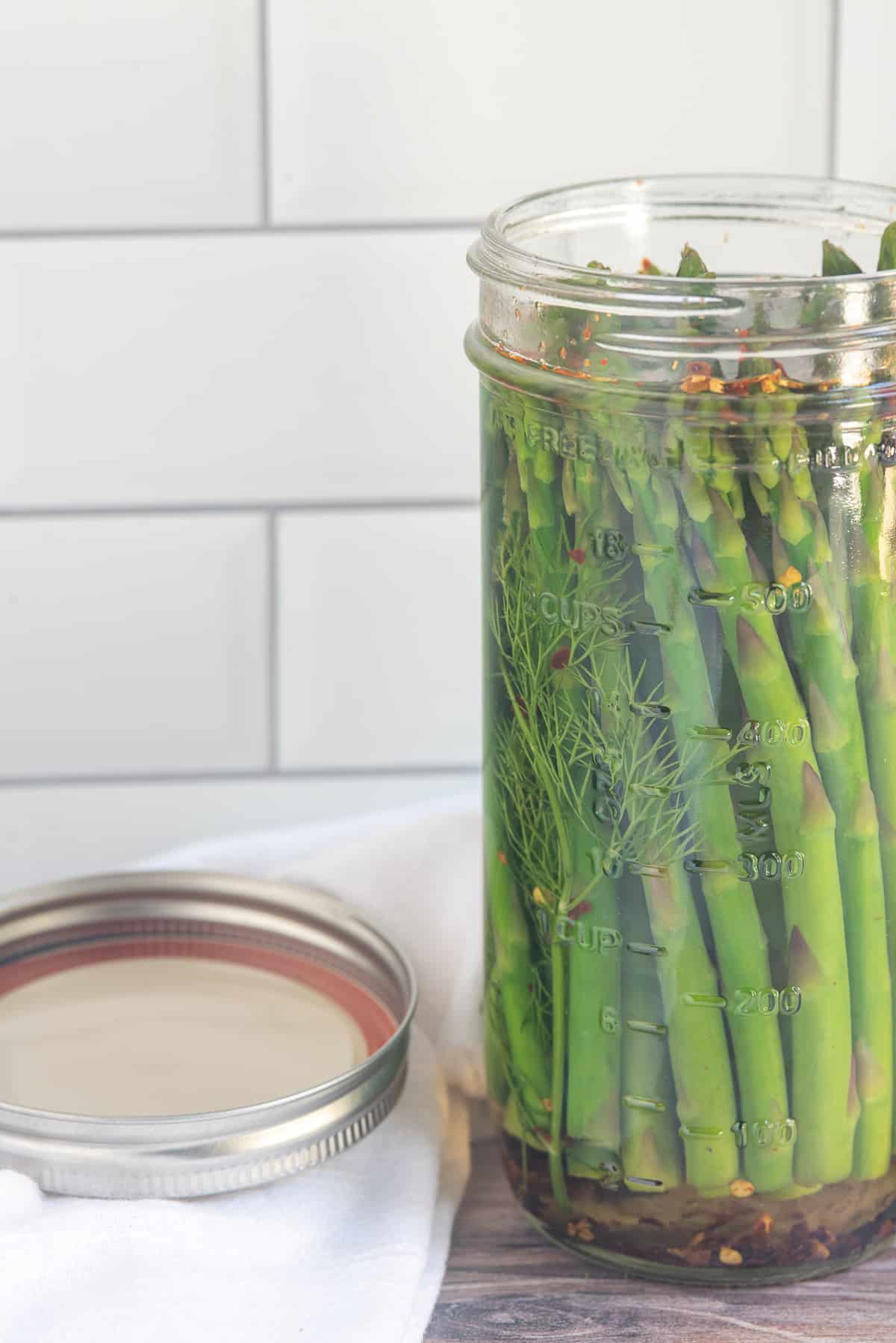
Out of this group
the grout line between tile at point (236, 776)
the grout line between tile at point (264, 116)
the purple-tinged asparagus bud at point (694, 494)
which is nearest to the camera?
the purple-tinged asparagus bud at point (694, 494)

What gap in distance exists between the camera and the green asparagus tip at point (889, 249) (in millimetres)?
515

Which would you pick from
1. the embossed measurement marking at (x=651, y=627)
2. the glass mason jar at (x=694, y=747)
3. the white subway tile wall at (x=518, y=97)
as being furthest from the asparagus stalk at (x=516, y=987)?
the white subway tile wall at (x=518, y=97)

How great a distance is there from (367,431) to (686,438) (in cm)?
32

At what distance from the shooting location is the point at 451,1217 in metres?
0.60

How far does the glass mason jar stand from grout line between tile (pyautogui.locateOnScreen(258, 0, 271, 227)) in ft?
0.67

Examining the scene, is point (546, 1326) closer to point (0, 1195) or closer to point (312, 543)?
point (0, 1195)

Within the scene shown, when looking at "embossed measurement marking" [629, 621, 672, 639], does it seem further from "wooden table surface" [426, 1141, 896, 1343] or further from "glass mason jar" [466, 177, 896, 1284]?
"wooden table surface" [426, 1141, 896, 1343]

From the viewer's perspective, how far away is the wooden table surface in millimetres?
541

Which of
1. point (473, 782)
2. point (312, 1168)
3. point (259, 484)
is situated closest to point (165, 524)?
point (259, 484)

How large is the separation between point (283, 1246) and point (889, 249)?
0.39 meters

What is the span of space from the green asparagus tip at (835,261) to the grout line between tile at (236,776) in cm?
37

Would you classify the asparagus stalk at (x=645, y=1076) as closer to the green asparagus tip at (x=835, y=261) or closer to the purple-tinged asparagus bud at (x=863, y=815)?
the purple-tinged asparagus bud at (x=863, y=815)

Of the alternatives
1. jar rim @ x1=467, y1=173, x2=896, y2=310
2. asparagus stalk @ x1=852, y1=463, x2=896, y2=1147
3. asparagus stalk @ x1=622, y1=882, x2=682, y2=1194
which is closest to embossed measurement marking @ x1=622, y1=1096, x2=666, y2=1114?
asparagus stalk @ x1=622, y1=882, x2=682, y2=1194

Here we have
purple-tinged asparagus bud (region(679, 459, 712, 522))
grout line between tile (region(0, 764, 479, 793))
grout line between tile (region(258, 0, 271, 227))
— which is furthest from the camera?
grout line between tile (region(0, 764, 479, 793))
